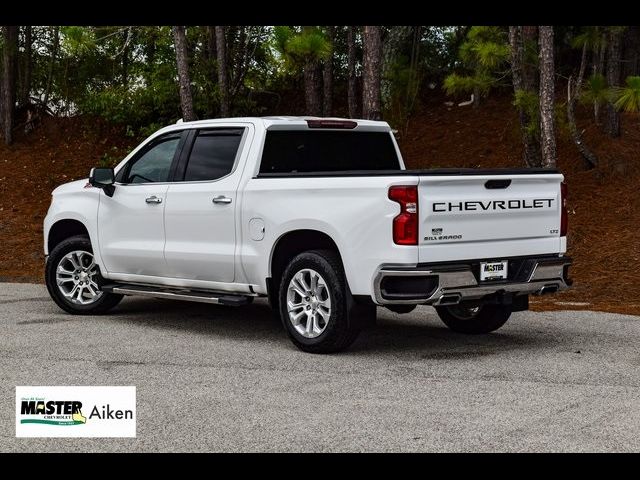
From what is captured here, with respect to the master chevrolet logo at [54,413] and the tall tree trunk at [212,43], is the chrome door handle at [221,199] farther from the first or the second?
the tall tree trunk at [212,43]

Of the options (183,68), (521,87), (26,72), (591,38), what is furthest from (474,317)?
(26,72)

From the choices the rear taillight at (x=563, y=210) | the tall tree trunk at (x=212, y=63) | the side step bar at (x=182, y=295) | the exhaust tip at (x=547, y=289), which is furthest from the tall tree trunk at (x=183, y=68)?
the exhaust tip at (x=547, y=289)

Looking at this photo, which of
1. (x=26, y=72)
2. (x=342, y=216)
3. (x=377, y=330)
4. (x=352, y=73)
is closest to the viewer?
(x=342, y=216)

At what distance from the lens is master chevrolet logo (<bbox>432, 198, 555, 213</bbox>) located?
26.4 ft


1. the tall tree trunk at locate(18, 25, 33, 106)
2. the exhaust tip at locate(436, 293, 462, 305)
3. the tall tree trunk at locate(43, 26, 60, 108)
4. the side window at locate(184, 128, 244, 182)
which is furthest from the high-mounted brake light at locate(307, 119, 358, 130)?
the tall tree trunk at locate(18, 25, 33, 106)

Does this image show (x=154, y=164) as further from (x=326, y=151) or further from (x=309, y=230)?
(x=309, y=230)

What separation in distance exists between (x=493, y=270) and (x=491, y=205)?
0.55 m

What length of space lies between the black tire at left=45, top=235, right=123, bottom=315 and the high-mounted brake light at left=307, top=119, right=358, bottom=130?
2942 mm

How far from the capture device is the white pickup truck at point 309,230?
8.04 metres

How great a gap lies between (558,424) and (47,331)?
546 cm

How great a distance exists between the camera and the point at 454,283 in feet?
26.5

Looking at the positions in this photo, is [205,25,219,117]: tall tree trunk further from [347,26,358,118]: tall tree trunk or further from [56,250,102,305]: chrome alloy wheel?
[56,250,102,305]: chrome alloy wheel

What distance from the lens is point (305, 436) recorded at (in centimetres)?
579
